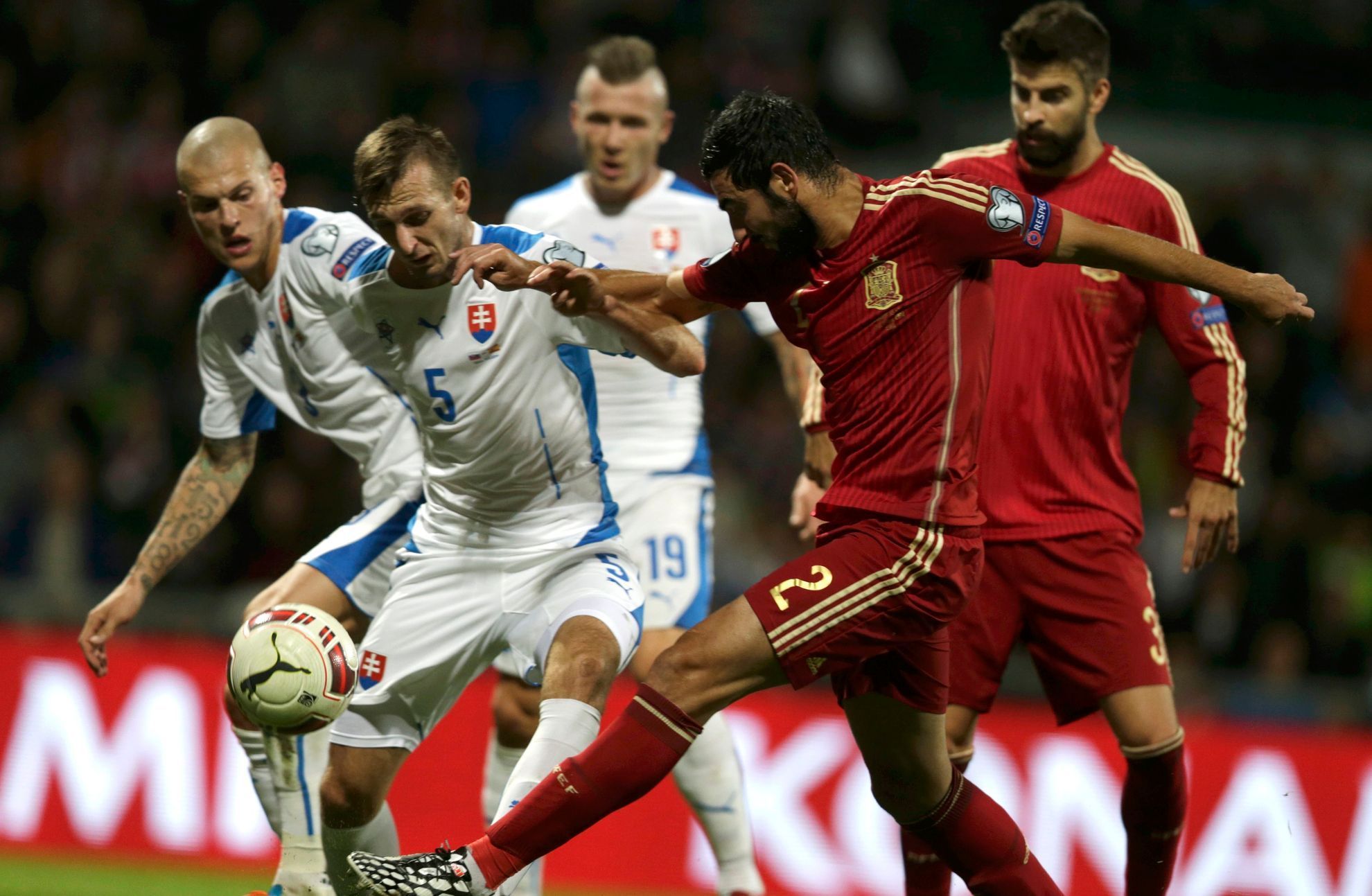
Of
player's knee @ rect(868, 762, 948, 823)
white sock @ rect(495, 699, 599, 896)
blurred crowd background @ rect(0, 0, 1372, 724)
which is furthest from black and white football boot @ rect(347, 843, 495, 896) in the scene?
blurred crowd background @ rect(0, 0, 1372, 724)

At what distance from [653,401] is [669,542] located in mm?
545

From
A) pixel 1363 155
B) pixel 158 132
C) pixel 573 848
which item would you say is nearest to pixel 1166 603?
pixel 573 848

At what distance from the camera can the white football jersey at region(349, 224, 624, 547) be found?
4871mm

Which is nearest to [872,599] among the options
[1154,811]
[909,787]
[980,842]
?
[909,787]

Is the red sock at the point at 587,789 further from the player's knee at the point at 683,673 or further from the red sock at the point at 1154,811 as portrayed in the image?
the red sock at the point at 1154,811

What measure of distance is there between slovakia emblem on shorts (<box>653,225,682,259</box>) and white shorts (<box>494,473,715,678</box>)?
32.8 inches

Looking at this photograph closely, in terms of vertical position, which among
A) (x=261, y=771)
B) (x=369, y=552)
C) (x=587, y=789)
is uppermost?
(x=369, y=552)

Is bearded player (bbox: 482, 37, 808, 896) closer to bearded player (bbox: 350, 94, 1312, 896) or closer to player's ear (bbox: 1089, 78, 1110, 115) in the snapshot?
player's ear (bbox: 1089, 78, 1110, 115)

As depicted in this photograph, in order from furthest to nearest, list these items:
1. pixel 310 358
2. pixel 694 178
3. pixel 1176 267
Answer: pixel 694 178, pixel 310 358, pixel 1176 267

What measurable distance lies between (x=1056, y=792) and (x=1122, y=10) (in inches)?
309

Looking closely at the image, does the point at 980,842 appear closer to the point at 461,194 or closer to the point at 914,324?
the point at 914,324

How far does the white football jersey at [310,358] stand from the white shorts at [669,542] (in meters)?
0.89

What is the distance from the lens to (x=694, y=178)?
466 inches

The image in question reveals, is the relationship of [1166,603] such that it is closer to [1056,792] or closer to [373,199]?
[1056,792]
